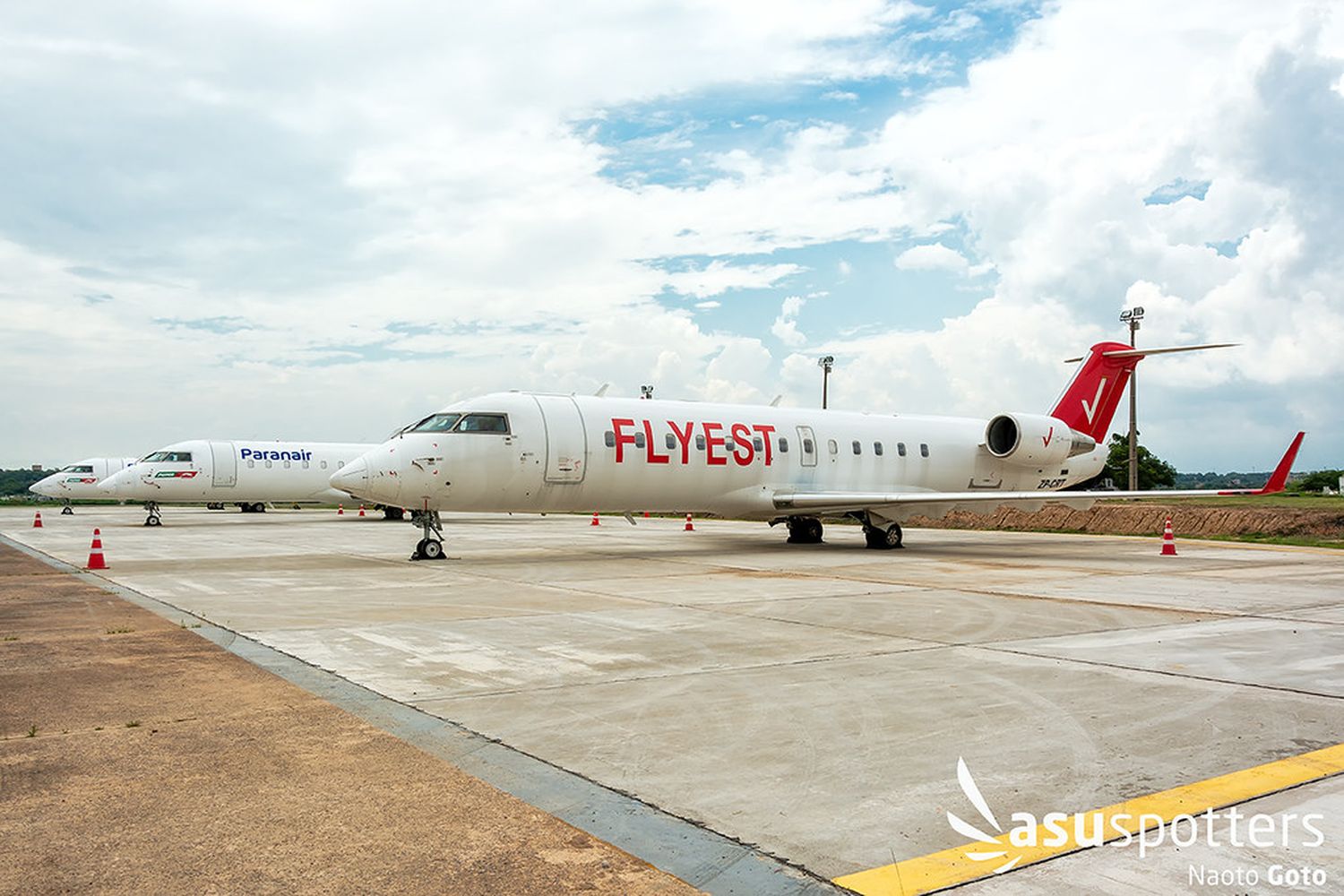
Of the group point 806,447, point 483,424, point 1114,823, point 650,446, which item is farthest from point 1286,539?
point 1114,823

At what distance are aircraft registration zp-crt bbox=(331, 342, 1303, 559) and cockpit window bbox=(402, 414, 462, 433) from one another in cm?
3

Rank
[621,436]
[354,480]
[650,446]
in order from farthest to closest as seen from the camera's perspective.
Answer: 1. [650,446]
2. [621,436]
3. [354,480]

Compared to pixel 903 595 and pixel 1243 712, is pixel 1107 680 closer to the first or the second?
pixel 1243 712

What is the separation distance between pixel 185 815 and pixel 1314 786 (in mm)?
4977

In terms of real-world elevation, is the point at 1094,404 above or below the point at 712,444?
above

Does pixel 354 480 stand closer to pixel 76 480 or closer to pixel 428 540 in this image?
pixel 428 540

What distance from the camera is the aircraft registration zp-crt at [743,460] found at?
693 inches

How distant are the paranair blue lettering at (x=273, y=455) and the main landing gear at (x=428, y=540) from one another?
23.4 m

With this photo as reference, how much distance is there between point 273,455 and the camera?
40.1m

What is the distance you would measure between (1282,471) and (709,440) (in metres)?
10.0

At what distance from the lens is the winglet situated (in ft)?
53.4

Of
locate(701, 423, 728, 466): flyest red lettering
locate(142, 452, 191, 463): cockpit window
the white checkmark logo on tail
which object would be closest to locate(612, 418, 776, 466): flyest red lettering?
locate(701, 423, 728, 466): flyest red lettering

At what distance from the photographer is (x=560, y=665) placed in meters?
7.94

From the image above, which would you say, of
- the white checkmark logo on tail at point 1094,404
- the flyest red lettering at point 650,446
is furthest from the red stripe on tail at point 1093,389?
the flyest red lettering at point 650,446
